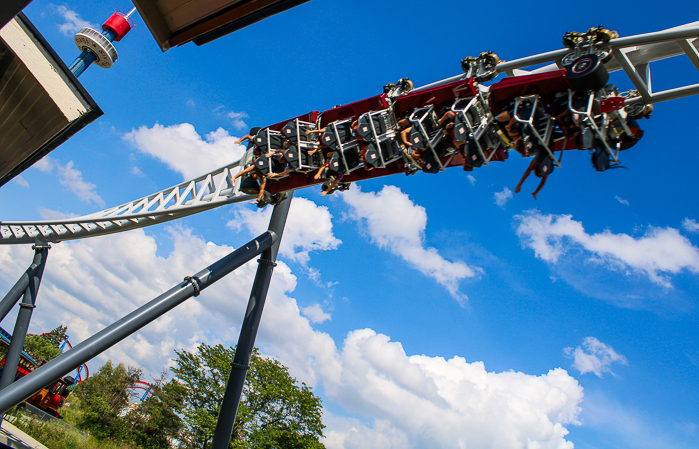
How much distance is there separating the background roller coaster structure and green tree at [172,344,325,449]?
1556 centimetres

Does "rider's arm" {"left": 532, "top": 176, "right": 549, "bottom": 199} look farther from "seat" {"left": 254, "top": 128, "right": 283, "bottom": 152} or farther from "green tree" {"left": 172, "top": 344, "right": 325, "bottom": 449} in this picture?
"green tree" {"left": 172, "top": 344, "right": 325, "bottom": 449}

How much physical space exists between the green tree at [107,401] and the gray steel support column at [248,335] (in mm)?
21039

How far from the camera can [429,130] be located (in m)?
5.21

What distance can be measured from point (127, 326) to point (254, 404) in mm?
17635

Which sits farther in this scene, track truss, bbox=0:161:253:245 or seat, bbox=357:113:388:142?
track truss, bbox=0:161:253:245

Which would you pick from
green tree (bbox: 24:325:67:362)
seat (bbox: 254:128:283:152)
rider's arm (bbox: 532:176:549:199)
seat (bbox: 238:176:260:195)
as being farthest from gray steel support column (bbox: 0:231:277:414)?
green tree (bbox: 24:325:67:362)

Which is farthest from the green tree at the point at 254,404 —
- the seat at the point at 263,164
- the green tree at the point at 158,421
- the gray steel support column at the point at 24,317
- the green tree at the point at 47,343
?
the green tree at the point at 47,343

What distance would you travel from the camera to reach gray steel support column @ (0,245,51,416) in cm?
957

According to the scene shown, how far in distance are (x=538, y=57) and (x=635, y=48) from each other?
93 centimetres

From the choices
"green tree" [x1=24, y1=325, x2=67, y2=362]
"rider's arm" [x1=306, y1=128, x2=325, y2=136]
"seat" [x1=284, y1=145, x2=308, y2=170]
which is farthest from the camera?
"green tree" [x1=24, y1=325, x2=67, y2=362]

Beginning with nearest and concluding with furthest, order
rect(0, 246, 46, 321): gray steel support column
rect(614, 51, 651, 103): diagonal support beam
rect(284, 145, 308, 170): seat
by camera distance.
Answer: rect(614, 51, 651, 103): diagonal support beam, rect(284, 145, 308, 170): seat, rect(0, 246, 46, 321): gray steel support column

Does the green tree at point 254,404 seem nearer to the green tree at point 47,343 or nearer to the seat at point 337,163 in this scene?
the seat at point 337,163

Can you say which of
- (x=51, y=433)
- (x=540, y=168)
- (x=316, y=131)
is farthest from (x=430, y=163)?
(x=51, y=433)

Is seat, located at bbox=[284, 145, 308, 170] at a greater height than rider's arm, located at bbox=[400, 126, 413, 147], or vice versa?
rider's arm, located at bbox=[400, 126, 413, 147]
